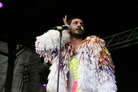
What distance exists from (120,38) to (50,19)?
1.72 m

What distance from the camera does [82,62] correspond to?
1.52 m

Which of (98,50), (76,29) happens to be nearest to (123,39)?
(76,29)

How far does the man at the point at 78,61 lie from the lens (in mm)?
1456

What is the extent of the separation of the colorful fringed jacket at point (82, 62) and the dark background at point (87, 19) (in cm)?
326

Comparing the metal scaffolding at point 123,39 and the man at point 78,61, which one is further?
the metal scaffolding at point 123,39

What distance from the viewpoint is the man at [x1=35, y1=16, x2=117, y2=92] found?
4.78 ft

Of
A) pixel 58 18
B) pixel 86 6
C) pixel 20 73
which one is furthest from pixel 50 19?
pixel 20 73

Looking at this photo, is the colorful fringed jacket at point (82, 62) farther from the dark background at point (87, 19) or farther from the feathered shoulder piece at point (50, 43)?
the dark background at point (87, 19)

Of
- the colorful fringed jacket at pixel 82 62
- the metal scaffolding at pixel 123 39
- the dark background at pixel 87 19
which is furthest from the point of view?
the dark background at pixel 87 19

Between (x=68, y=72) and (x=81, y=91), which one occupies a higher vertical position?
(x=68, y=72)

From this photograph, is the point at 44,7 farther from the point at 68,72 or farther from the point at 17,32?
the point at 68,72

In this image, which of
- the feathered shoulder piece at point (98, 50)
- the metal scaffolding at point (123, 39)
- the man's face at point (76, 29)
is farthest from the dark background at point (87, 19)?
the feathered shoulder piece at point (98, 50)

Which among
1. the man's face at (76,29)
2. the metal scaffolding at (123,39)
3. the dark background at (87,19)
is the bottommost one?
the man's face at (76,29)

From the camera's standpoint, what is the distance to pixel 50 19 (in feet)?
18.9
